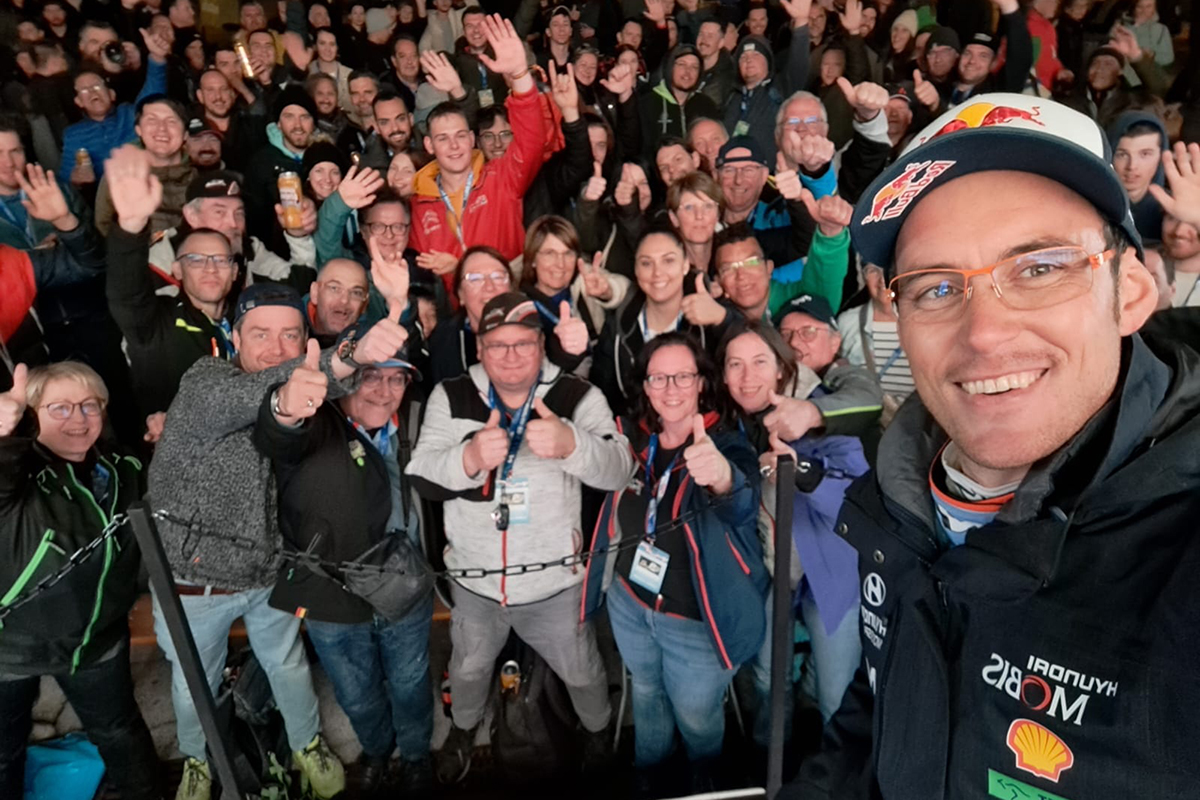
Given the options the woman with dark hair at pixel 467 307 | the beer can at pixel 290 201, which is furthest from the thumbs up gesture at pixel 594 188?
the beer can at pixel 290 201

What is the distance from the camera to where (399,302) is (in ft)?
9.09

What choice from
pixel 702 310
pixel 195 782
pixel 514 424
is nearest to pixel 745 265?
pixel 702 310

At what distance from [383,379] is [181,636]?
1.19m

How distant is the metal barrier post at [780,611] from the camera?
86.8 inches

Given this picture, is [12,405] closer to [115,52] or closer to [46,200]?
[46,200]

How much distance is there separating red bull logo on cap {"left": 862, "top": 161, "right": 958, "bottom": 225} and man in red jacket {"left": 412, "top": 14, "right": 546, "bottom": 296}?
3.22 meters

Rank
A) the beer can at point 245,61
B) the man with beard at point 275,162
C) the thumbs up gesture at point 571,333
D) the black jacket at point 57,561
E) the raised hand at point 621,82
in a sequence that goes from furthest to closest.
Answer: the beer can at point 245,61 → the raised hand at point 621,82 → the man with beard at point 275,162 → the thumbs up gesture at point 571,333 → the black jacket at point 57,561

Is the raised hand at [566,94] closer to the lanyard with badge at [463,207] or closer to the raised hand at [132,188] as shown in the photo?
the lanyard with badge at [463,207]

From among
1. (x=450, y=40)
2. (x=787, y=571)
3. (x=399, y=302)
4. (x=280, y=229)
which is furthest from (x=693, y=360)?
(x=450, y=40)

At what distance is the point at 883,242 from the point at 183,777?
3543 mm

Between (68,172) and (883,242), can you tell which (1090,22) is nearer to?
(883,242)

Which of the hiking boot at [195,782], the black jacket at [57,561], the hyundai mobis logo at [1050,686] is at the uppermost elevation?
the hyundai mobis logo at [1050,686]

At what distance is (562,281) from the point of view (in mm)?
3727

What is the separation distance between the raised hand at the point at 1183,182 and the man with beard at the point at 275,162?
4958 millimetres
